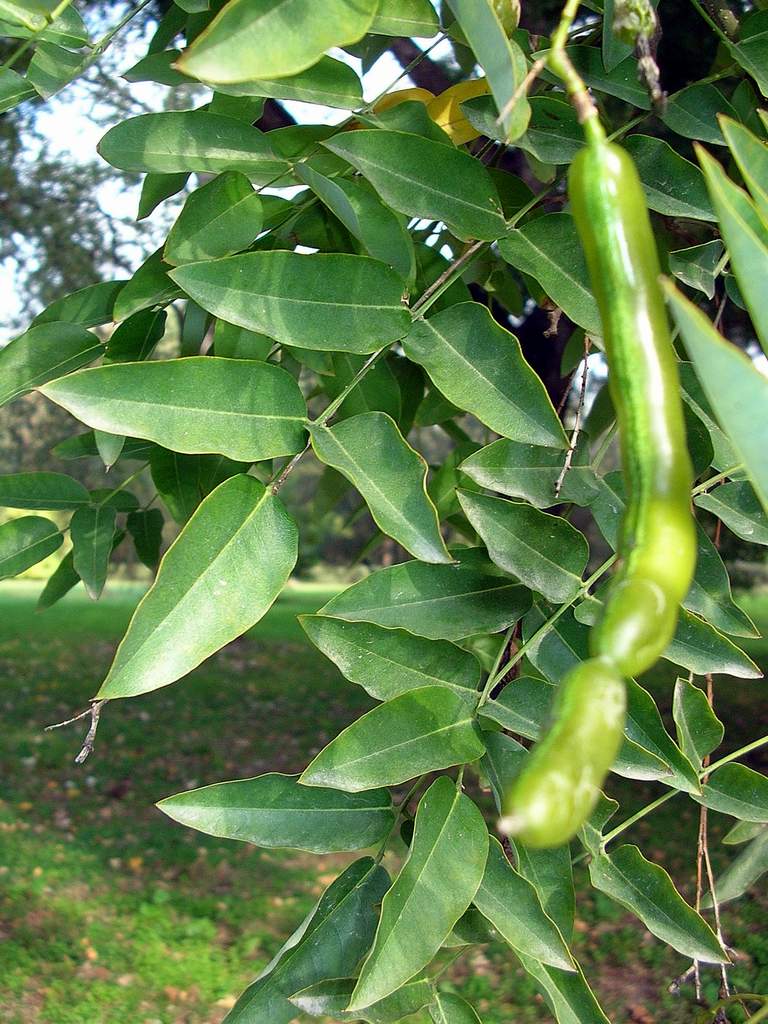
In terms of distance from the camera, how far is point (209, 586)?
0.68m

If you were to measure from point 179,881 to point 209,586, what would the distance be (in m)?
4.02

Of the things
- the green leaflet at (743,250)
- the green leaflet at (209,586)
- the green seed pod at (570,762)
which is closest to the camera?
the green seed pod at (570,762)

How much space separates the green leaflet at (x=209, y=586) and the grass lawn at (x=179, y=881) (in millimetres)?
1618

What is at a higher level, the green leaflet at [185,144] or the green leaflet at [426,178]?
the green leaflet at [185,144]

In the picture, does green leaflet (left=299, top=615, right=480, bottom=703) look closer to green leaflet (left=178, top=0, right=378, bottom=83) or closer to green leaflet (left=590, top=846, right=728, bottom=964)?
green leaflet (left=590, top=846, right=728, bottom=964)

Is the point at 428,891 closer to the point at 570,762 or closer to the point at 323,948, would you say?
the point at 323,948

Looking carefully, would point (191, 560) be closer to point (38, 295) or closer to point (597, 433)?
point (597, 433)

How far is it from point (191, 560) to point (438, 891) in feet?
0.97

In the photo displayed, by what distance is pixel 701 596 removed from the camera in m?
0.83

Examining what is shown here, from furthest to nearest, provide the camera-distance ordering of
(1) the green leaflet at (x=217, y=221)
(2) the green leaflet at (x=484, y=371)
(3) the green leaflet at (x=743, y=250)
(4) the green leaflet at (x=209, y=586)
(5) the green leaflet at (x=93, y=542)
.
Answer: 1. (5) the green leaflet at (x=93, y=542)
2. (1) the green leaflet at (x=217, y=221)
3. (2) the green leaflet at (x=484, y=371)
4. (4) the green leaflet at (x=209, y=586)
5. (3) the green leaflet at (x=743, y=250)

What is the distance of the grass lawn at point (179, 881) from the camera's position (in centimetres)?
323

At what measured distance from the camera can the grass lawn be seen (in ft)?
10.6

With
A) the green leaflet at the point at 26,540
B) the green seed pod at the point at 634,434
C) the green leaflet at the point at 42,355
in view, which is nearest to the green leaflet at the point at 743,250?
the green seed pod at the point at 634,434

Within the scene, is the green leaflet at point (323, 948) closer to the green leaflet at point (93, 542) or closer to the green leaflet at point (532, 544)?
the green leaflet at point (532, 544)
